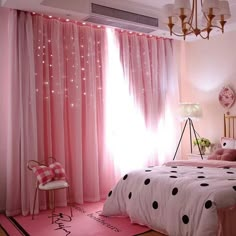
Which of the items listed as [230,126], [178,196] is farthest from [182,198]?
[230,126]

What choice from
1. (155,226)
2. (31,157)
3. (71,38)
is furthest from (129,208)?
(71,38)

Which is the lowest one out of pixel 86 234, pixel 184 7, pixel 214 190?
pixel 86 234

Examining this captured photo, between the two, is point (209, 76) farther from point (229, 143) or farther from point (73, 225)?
point (73, 225)

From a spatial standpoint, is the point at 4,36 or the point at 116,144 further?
the point at 116,144

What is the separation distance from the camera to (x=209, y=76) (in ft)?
17.6

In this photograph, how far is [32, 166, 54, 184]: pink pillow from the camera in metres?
3.70

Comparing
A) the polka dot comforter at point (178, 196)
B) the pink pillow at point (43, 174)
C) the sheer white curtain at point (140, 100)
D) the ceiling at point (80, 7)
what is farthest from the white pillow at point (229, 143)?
the pink pillow at point (43, 174)

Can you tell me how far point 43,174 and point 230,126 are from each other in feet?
9.81

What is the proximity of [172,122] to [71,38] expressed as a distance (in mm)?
2224

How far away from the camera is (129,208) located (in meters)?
3.48

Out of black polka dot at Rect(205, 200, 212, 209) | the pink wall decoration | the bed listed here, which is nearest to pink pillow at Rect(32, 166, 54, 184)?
the bed

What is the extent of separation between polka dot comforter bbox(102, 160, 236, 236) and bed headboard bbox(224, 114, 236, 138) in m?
1.38

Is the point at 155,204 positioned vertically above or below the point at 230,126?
below

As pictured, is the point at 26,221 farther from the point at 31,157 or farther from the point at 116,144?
the point at 116,144
